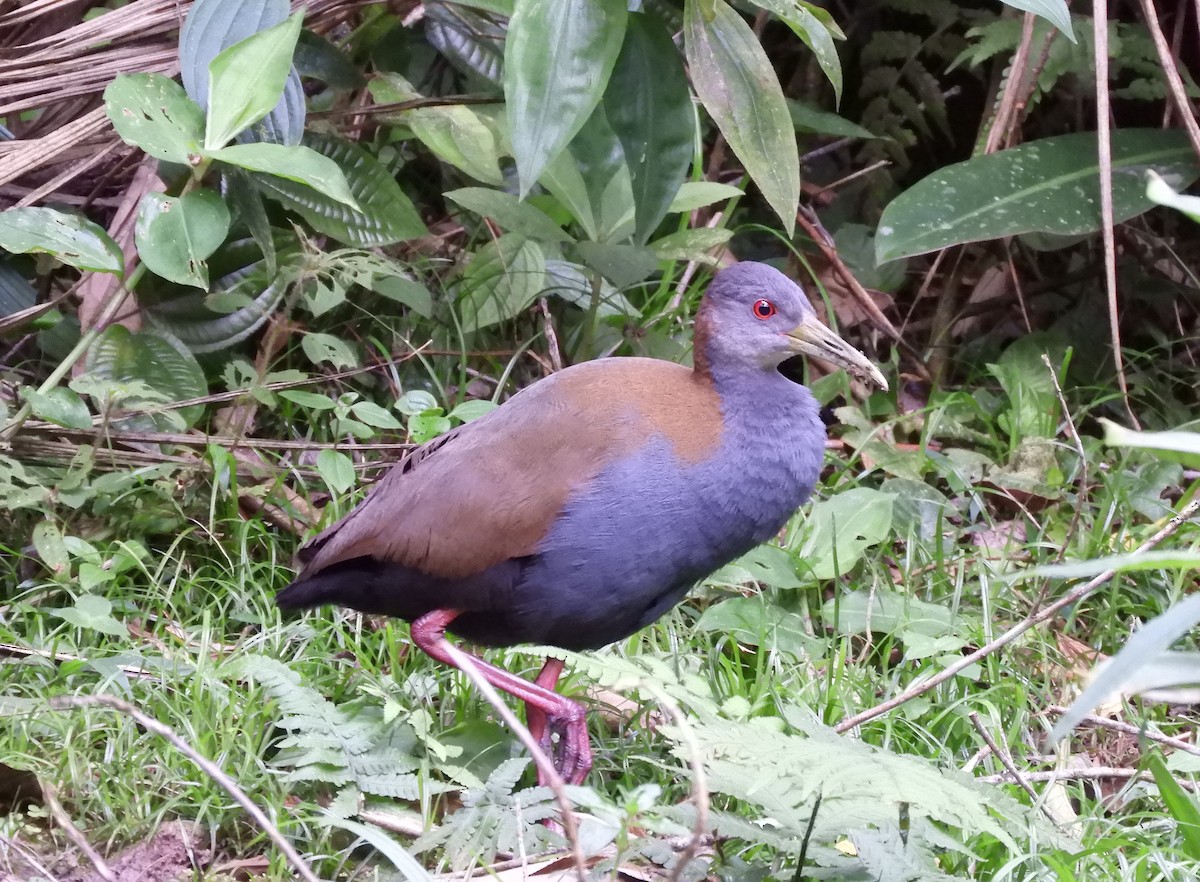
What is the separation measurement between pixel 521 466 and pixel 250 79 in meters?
1.36

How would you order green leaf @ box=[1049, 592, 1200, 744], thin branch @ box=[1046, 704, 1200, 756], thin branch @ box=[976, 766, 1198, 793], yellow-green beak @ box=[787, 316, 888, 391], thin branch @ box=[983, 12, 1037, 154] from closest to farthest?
green leaf @ box=[1049, 592, 1200, 744] < thin branch @ box=[1046, 704, 1200, 756] < thin branch @ box=[976, 766, 1198, 793] < yellow-green beak @ box=[787, 316, 888, 391] < thin branch @ box=[983, 12, 1037, 154]

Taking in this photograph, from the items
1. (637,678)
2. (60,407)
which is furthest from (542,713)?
(60,407)

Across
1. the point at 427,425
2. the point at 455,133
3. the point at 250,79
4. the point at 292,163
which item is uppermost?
the point at 250,79

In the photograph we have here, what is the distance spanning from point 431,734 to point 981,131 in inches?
128

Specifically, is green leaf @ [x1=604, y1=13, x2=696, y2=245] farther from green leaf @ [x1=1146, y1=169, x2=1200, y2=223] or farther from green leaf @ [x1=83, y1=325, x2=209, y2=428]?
green leaf @ [x1=1146, y1=169, x2=1200, y2=223]

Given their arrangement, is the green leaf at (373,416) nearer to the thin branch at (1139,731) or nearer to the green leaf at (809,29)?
the green leaf at (809,29)

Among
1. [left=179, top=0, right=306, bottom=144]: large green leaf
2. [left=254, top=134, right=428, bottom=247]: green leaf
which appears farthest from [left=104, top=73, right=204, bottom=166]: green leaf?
[left=254, top=134, right=428, bottom=247]: green leaf

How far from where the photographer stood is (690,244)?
428cm

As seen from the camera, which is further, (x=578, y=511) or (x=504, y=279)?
(x=504, y=279)

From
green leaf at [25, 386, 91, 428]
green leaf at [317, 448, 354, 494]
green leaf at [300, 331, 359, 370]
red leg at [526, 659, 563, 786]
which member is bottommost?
red leg at [526, 659, 563, 786]

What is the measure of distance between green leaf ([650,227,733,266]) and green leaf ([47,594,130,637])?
1.94 meters

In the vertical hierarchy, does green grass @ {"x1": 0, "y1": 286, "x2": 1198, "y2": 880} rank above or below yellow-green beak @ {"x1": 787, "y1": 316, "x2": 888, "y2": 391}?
below

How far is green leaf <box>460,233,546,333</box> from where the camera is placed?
432 cm

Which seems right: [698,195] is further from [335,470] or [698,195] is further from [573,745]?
[573,745]
